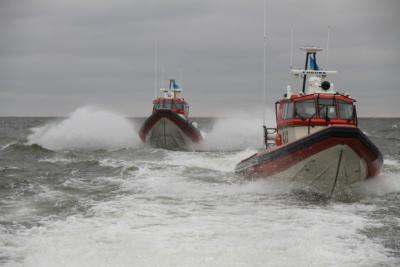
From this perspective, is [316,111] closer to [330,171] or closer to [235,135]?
[330,171]

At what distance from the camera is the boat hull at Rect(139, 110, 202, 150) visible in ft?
93.7

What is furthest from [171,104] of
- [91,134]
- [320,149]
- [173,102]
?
[320,149]

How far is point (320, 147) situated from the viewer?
11289 mm

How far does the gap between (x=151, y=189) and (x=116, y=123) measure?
28.0 m

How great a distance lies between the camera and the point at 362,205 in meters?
11.0

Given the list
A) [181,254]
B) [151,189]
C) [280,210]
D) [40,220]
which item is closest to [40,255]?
[181,254]

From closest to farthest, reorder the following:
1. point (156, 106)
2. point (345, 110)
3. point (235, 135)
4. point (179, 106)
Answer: point (345, 110) → point (179, 106) → point (156, 106) → point (235, 135)

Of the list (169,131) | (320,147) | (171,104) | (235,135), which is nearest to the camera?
(320,147)

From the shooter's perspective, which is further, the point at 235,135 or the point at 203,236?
the point at 235,135

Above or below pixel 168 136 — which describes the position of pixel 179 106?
above

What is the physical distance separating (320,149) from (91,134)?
28095mm

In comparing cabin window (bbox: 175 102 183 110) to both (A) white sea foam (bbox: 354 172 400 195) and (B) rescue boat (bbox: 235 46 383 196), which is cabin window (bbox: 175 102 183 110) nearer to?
(B) rescue boat (bbox: 235 46 383 196)

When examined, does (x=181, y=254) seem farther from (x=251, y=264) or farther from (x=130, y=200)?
(x=130, y=200)

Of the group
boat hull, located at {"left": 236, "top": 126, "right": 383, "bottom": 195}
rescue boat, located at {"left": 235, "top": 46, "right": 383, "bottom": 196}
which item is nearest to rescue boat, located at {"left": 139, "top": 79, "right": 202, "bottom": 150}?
rescue boat, located at {"left": 235, "top": 46, "right": 383, "bottom": 196}
